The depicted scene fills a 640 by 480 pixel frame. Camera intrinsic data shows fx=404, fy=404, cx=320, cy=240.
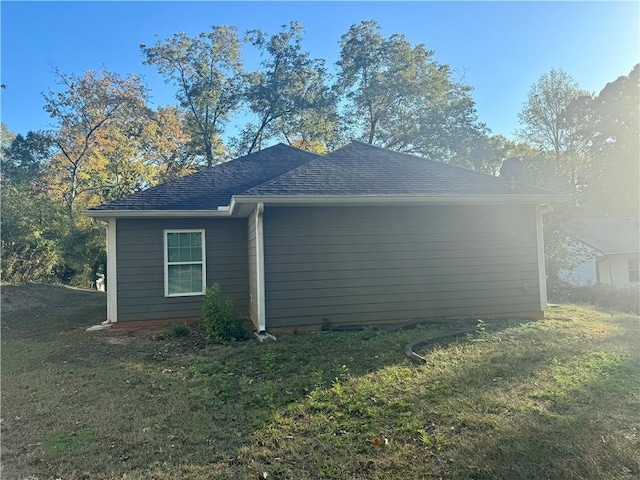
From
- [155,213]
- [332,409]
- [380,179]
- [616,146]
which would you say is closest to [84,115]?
[155,213]

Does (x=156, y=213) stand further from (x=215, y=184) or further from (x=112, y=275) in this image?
(x=215, y=184)

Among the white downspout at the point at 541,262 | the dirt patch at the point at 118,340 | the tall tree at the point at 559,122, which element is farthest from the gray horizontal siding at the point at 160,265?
the tall tree at the point at 559,122

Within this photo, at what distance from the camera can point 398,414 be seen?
3.41m

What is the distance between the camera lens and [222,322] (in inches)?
258

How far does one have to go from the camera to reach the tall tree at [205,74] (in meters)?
22.8

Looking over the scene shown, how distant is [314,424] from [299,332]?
3603 mm

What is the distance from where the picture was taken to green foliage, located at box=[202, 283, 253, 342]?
21.5 ft

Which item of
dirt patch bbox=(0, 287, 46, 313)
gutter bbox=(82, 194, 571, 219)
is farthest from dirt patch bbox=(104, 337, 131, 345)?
dirt patch bbox=(0, 287, 46, 313)

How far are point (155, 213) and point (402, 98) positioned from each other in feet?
Answer: 57.5

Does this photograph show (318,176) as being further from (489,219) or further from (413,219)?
(489,219)

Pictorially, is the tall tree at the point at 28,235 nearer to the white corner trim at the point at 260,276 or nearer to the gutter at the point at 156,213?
the gutter at the point at 156,213

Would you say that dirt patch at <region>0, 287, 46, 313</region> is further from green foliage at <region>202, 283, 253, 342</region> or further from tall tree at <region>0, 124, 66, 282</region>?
green foliage at <region>202, 283, 253, 342</region>

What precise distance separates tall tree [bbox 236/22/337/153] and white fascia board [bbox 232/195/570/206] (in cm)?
1715

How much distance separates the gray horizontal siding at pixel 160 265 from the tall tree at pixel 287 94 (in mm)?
15502
